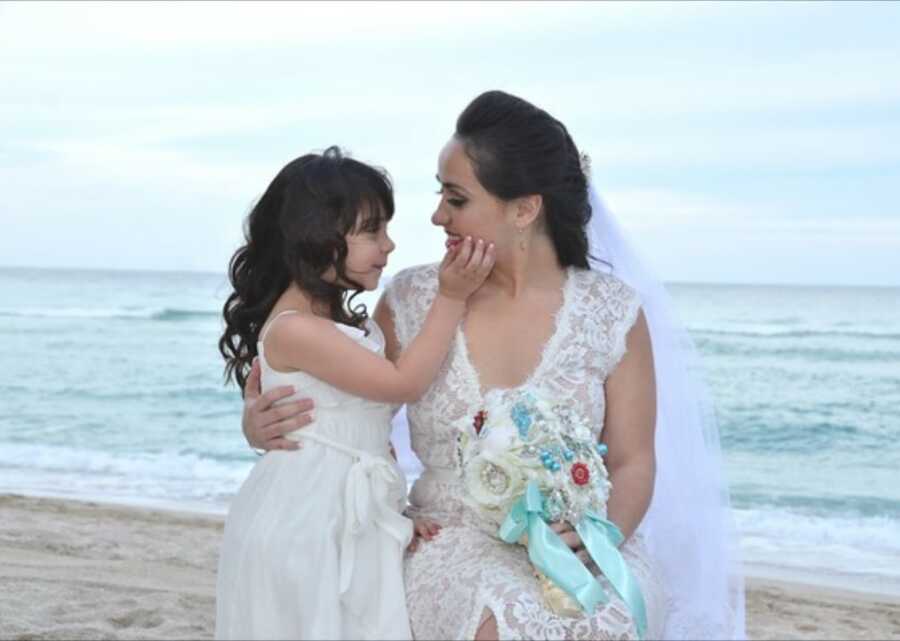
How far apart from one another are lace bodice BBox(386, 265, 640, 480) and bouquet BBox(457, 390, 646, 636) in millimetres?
352

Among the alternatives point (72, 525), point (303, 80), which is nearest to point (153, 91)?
point (303, 80)

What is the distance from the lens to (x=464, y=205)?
4355mm

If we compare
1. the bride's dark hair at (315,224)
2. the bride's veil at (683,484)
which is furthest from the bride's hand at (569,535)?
the bride's dark hair at (315,224)

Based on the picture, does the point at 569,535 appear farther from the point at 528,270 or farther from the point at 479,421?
the point at 528,270

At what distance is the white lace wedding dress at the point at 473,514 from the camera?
379 centimetres

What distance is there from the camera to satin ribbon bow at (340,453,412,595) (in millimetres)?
3865

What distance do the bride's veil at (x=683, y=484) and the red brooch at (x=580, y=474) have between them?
0.84m

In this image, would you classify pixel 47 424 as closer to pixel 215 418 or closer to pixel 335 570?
pixel 215 418

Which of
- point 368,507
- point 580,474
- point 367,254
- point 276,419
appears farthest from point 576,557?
point 367,254

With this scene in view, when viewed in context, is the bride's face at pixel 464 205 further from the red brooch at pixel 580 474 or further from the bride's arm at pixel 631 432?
the red brooch at pixel 580 474

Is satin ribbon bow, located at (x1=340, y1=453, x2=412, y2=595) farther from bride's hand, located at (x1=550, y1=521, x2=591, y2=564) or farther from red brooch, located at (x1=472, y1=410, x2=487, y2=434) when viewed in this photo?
bride's hand, located at (x1=550, y1=521, x2=591, y2=564)

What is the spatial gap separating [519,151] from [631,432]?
3.12ft

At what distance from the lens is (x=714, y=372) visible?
24.2 m

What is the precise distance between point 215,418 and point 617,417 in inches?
620
